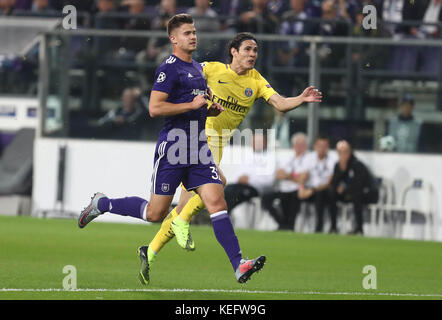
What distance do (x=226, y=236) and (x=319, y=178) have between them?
28.1 ft

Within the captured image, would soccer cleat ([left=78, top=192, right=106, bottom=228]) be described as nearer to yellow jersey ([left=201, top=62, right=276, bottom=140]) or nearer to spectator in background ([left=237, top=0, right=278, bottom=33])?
yellow jersey ([left=201, top=62, right=276, bottom=140])

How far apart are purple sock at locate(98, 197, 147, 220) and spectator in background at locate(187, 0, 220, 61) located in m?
7.98

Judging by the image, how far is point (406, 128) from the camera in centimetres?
1661

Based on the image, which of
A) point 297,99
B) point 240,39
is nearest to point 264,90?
point 240,39

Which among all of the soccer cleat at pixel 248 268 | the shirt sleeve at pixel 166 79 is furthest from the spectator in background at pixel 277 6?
the soccer cleat at pixel 248 268

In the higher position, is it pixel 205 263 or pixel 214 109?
pixel 214 109

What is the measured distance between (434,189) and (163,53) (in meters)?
5.16

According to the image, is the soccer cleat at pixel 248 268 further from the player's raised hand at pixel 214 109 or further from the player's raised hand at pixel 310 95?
the player's raised hand at pixel 310 95

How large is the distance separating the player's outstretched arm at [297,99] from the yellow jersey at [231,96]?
0.47 m

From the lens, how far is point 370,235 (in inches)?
651

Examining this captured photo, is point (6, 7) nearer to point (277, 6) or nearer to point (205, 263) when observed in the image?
point (277, 6)

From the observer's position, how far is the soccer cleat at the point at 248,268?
794cm

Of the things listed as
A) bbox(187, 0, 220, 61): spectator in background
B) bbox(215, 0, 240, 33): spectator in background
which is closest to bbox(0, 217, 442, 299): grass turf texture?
bbox(187, 0, 220, 61): spectator in background

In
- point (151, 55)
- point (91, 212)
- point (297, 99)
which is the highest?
point (151, 55)
